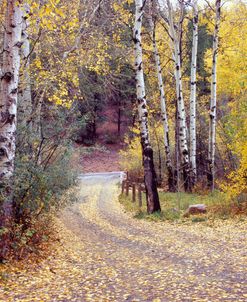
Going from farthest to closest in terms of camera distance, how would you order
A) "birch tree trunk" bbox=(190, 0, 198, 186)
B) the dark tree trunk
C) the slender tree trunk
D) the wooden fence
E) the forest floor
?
1. the wooden fence
2. "birch tree trunk" bbox=(190, 0, 198, 186)
3. the dark tree trunk
4. the slender tree trunk
5. the forest floor

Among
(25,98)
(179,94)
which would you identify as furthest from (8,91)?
(179,94)

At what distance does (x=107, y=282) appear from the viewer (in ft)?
20.5

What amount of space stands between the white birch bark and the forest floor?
6.19ft

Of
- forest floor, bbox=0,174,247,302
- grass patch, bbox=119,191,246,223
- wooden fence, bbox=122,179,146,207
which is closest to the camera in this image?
forest floor, bbox=0,174,247,302

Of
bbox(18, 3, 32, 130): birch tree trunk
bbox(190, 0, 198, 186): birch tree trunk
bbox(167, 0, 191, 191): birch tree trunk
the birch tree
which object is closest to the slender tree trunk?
the birch tree

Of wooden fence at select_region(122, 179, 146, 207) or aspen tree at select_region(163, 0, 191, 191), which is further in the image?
wooden fence at select_region(122, 179, 146, 207)

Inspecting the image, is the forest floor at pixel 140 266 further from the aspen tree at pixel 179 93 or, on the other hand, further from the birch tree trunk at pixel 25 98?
the aspen tree at pixel 179 93

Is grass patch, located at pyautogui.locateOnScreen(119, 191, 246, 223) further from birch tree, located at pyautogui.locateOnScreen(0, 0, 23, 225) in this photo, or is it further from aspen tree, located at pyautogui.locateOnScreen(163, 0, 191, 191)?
birch tree, located at pyautogui.locateOnScreen(0, 0, 23, 225)

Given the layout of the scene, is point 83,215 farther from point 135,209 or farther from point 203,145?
point 203,145

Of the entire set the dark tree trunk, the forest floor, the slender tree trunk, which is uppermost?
the slender tree trunk

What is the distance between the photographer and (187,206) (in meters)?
13.5

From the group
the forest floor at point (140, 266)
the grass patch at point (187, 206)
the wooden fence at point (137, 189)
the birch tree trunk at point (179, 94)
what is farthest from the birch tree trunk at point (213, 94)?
the forest floor at point (140, 266)

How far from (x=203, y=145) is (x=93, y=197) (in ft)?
20.3

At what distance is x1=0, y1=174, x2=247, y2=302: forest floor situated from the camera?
5570 millimetres
